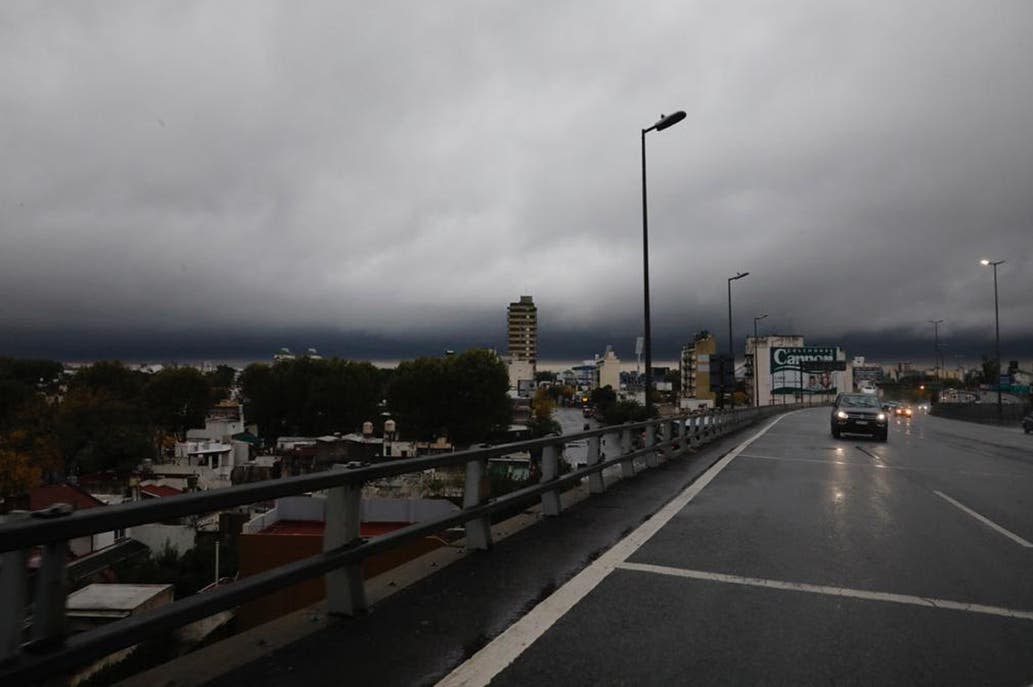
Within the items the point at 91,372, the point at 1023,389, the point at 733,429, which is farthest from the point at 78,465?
the point at 1023,389

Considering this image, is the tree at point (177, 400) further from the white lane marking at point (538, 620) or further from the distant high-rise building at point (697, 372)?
the white lane marking at point (538, 620)

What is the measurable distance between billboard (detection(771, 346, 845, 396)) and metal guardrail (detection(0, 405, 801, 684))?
122018mm

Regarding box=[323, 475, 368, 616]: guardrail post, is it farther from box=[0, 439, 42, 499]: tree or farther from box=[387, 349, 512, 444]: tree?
box=[387, 349, 512, 444]: tree

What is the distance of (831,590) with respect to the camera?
530 cm

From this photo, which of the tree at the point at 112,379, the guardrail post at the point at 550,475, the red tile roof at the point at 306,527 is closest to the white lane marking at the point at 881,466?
the guardrail post at the point at 550,475

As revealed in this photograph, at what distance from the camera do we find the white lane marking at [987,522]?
728 centimetres

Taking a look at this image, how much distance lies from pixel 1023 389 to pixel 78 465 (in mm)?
120889

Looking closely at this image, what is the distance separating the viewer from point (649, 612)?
470cm

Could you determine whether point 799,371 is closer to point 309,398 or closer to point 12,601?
point 309,398

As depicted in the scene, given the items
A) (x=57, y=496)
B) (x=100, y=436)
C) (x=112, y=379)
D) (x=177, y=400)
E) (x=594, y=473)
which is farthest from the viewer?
(x=177, y=400)

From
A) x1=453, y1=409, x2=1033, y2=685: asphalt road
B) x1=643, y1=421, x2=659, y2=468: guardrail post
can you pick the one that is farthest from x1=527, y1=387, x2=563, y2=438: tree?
x1=453, y1=409, x2=1033, y2=685: asphalt road

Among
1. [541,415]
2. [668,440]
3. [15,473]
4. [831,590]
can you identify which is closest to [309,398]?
[15,473]

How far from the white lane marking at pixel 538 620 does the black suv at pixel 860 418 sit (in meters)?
20.2

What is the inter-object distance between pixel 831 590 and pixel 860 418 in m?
22.2
